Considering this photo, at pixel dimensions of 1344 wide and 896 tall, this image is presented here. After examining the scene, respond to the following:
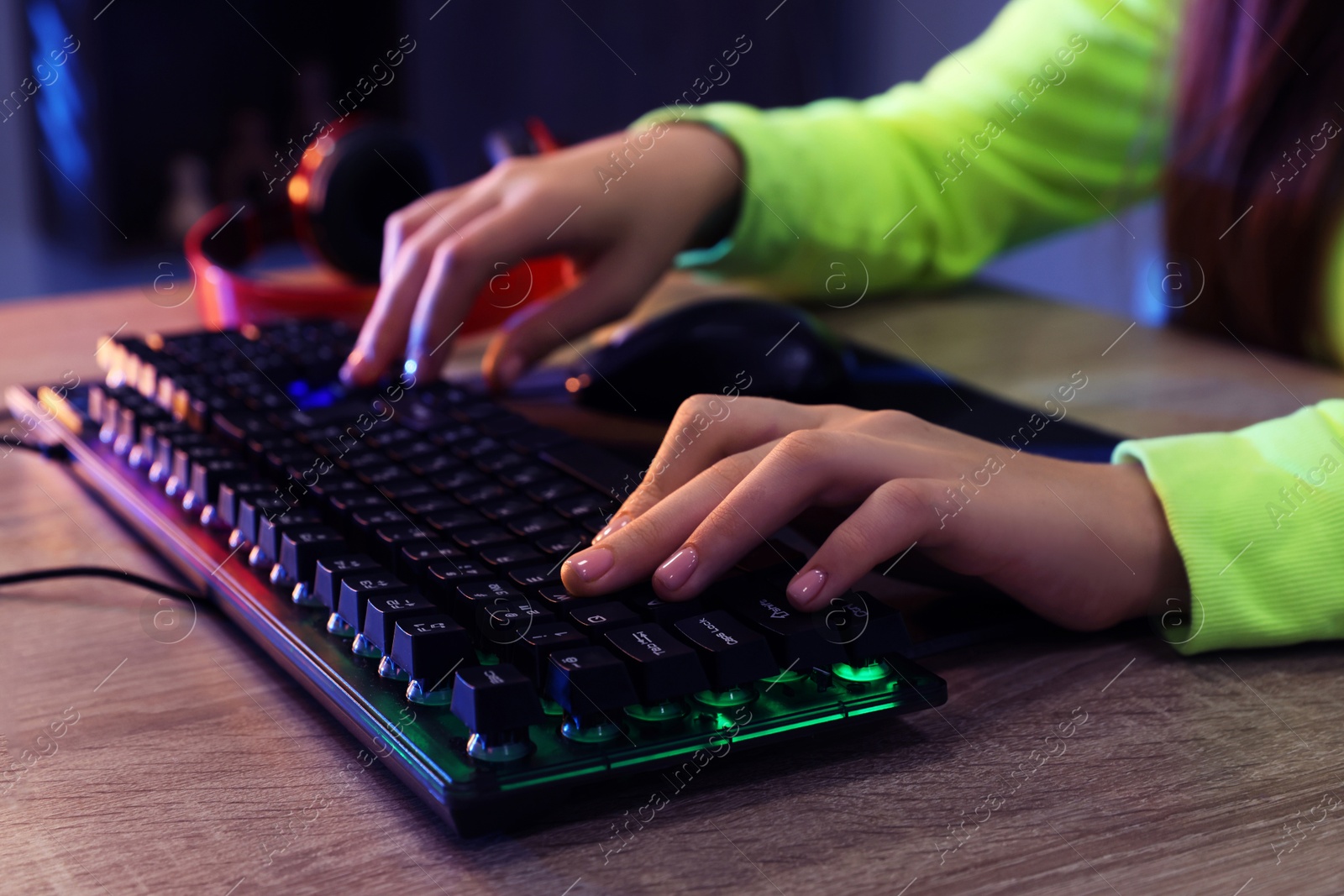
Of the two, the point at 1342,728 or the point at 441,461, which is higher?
the point at 441,461

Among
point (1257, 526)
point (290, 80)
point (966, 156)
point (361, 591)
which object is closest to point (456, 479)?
point (361, 591)

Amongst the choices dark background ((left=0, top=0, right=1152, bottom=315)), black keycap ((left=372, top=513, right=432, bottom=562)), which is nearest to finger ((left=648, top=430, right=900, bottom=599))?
black keycap ((left=372, top=513, right=432, bottom=562))

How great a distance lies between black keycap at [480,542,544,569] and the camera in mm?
489

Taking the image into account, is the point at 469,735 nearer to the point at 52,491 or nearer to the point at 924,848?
the point at 924,848

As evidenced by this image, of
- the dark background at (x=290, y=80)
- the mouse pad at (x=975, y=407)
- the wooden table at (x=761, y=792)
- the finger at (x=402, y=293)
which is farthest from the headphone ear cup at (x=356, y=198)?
the dark background at (x=290, y=80)

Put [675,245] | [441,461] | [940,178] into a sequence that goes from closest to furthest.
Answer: [441,461]
[675,245]
[940,178]

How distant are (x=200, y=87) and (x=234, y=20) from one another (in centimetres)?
18

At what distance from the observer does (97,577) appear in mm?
580

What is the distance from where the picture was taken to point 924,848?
37 centimetres

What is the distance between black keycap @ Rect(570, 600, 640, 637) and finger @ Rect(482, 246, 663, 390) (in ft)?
1.33

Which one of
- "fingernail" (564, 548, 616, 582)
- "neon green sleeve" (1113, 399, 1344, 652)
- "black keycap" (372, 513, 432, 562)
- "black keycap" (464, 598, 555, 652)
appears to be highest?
"black keycap" (372, 513, 432, 562)

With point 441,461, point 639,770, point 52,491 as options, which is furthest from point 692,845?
point 52,491

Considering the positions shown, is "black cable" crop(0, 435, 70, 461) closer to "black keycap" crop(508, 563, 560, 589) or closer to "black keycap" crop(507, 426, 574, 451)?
"black keycap" crop(507, 426, 574, 451)

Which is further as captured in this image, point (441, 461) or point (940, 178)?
point (940, 178)
